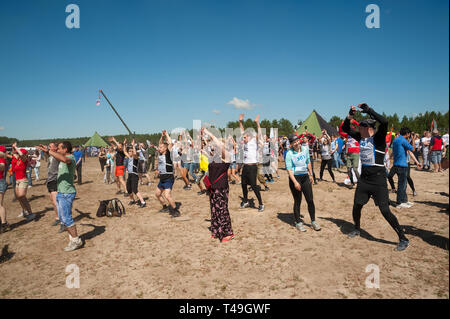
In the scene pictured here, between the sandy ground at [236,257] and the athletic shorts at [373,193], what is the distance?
0.89m

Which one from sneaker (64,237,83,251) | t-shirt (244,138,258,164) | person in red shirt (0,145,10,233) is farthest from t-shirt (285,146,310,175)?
person in red shirt (0,145,10,233)

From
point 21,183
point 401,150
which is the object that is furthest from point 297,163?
point 21,183

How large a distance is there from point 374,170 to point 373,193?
0.44 metres

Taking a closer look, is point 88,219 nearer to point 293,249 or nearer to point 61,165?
point 61,165

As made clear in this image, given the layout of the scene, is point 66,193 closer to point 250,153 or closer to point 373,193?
point 250,153

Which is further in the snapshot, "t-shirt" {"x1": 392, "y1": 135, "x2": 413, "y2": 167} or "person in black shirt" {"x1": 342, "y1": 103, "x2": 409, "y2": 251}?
"t-shirt" {"x1": 392, "y1": 135, "x2": 413, "y2": 167}

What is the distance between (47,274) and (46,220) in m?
3.98

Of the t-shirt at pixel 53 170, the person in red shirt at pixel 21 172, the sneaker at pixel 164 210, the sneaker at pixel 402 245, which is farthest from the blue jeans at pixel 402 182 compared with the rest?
the person in red shirt at pixel 21 172

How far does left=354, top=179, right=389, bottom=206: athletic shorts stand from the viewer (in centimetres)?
441

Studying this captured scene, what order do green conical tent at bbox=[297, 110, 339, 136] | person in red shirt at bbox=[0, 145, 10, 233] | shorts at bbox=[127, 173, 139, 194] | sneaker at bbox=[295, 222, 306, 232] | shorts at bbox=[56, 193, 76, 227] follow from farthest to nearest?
1. green conical tent at bbox=[297, 110, 339, 136]
2. shorts at bbox=[127, 173, 139, 194]
3. person in red shirt at bbox=[0, 145, 10, 233]
4. sneaker at bbox=[295, 222, 306, 232]
5. shorts at bbox=[56, 193, 76, 227]

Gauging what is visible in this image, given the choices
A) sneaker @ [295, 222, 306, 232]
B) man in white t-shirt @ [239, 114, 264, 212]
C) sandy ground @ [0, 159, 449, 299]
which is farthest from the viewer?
man in white t-shirt @ [239, 114, 264, 212]

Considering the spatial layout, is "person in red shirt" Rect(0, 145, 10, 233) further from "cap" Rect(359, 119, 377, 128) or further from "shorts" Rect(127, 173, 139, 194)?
"cap" Rect(359, 119, 377, 128)

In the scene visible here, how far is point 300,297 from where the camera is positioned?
3.27m
